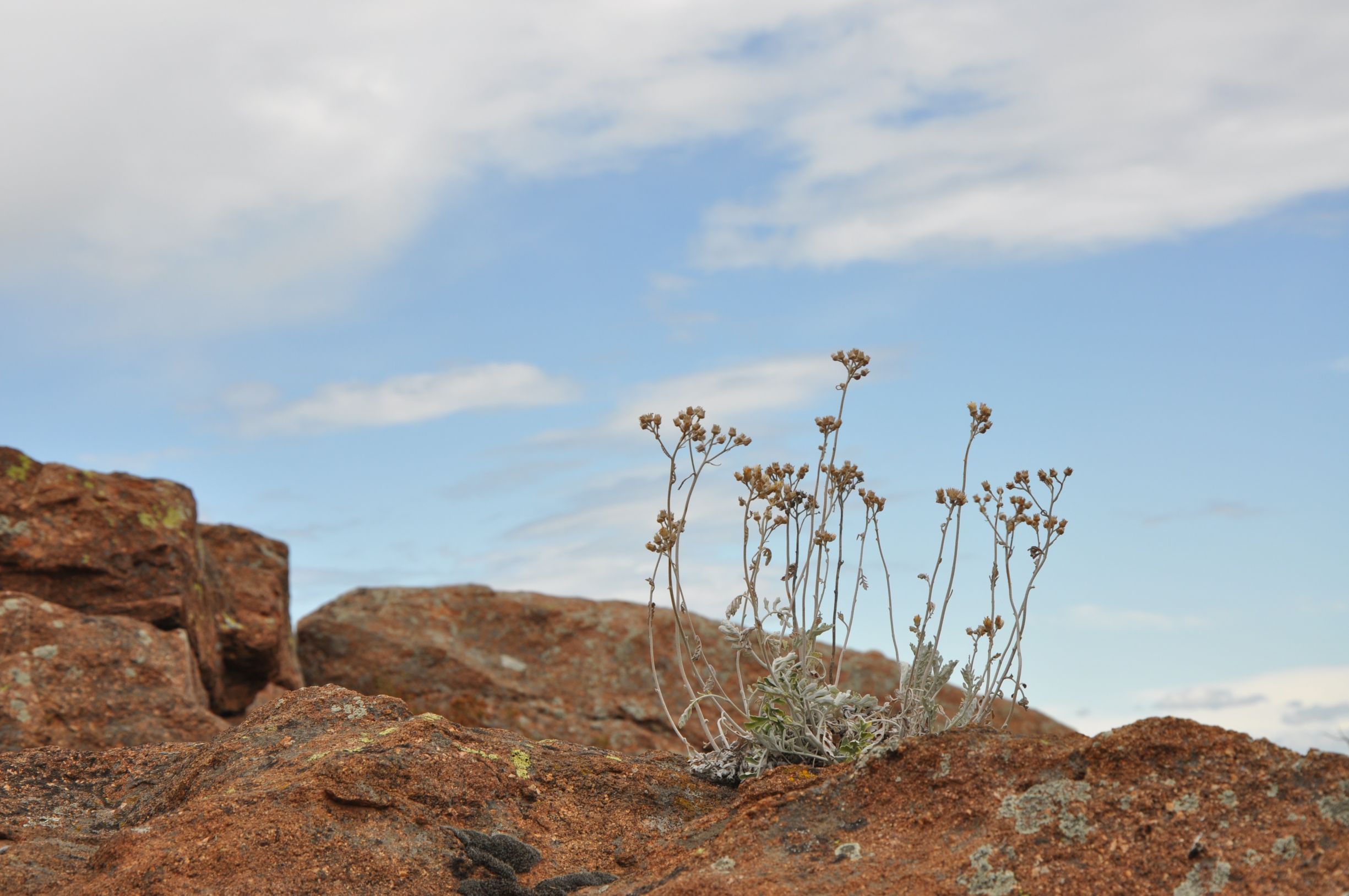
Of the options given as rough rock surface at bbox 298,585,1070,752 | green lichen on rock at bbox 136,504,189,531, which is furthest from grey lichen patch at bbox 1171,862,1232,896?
rough rock surface at bbox 298,585,1070,752

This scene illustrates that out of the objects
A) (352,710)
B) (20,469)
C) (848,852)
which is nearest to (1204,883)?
(848,852)

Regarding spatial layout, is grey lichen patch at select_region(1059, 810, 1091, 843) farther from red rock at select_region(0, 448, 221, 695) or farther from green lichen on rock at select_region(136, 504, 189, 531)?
green lichen on rock at select_region(136, 504, 189, 531)

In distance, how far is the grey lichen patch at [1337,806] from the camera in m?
3.67

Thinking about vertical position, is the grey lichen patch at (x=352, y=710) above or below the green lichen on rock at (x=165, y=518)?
below

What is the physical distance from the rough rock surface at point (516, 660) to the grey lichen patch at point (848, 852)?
10.6 m

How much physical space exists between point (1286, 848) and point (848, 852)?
Result: 4.57ft

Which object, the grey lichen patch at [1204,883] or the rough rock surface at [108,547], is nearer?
the grey lichen patch at [1204,883]

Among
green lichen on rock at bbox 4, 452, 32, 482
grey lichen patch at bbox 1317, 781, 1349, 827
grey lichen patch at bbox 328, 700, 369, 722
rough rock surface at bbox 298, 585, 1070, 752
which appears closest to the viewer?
grey lichen patch at bbox 1317, 781, 1349, 827

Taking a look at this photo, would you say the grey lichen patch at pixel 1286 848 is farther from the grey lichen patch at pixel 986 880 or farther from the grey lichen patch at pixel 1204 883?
the grey lichen patch at pixel 986 880

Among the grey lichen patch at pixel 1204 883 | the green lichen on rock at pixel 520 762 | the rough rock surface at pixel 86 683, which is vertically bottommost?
the grey lichen patch at pixel 1204 883

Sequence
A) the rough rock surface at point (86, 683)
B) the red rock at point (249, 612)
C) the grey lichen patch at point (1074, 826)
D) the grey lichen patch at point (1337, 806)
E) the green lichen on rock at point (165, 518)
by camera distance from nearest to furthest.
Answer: the grey lichen patch at point (1337, 806)
the grey lichen patch at point (1074, 826)
the rough rock surface at point (86, 683)
the green lichen on rock at point (165, 518)
the red rock at point (249, 612)

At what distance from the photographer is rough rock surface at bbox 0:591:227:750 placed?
399 inches

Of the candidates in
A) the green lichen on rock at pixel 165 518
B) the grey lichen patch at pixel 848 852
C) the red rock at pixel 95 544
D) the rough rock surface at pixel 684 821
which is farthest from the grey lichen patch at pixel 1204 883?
the green lichen on rock at pixel 165 518

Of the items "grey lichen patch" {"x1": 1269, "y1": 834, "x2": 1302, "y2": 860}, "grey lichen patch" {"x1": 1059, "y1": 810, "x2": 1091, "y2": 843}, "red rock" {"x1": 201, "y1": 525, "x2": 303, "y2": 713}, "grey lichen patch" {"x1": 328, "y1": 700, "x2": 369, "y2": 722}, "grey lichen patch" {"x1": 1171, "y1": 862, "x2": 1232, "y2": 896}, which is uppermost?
"red rock" {"x1": 201, "y1": 525, "x2": 303, "y2": 713}
